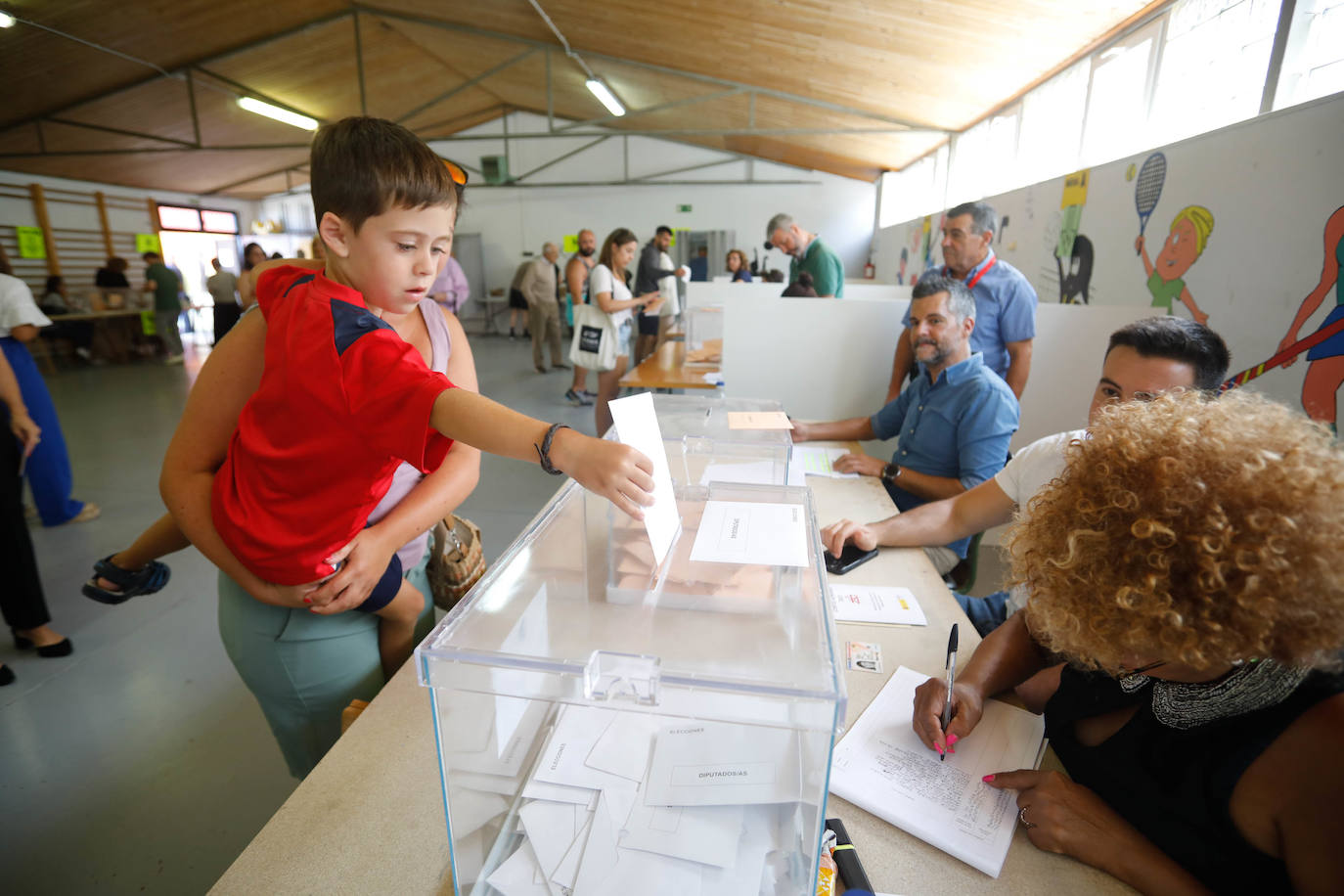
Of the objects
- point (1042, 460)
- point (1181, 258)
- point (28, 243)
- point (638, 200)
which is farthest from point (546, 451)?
point (28, 243)

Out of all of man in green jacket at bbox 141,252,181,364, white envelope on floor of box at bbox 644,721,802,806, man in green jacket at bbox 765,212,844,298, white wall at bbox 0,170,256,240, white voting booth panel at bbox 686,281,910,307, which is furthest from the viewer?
white wall at bbox 0,170,256,240

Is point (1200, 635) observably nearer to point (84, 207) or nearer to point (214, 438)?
point (214, 438)

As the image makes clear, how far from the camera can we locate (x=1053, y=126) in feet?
15.5

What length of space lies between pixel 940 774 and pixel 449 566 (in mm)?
945

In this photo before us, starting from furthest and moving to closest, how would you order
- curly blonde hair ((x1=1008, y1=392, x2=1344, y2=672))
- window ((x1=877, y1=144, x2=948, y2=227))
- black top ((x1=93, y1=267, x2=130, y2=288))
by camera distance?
black top ((x1=93, y1=267, x2=130, y2=288)), window ((x1=877, y1=144, x2=948, y2=227)), curly blonde hair ((x1=1008, y1=392, x2=1344, y2=672))

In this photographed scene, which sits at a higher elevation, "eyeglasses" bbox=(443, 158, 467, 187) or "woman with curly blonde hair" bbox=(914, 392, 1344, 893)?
"eyeglasses" bbox=(443, 158, 467, 187)

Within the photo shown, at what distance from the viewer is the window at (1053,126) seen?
4312 millimetres

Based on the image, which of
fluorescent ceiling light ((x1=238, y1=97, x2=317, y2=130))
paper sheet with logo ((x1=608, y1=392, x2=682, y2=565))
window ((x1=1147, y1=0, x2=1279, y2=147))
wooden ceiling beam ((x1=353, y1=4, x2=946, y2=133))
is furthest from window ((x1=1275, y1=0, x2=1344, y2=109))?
fluorescent ceiling light ((x1=238, y1=97, x2=317, y2=130))

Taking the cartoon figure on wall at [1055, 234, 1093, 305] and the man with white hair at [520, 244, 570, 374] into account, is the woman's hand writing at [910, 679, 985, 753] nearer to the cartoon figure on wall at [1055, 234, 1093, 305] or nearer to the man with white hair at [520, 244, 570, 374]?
the cartoon figure on wall at [1055, 234, 1093, 305]

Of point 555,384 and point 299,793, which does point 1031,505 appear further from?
point 555,384

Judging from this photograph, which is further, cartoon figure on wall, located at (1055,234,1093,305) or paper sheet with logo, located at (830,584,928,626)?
cartoon figure on wall, located at (1055,234,1093,305)

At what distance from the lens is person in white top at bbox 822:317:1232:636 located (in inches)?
52.7

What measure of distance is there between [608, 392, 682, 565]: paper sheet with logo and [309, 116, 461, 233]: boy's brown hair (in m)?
0.37

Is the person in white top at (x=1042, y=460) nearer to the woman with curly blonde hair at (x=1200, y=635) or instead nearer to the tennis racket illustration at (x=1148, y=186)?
the woman with curly blonde hair at (x=1200, y=635)
